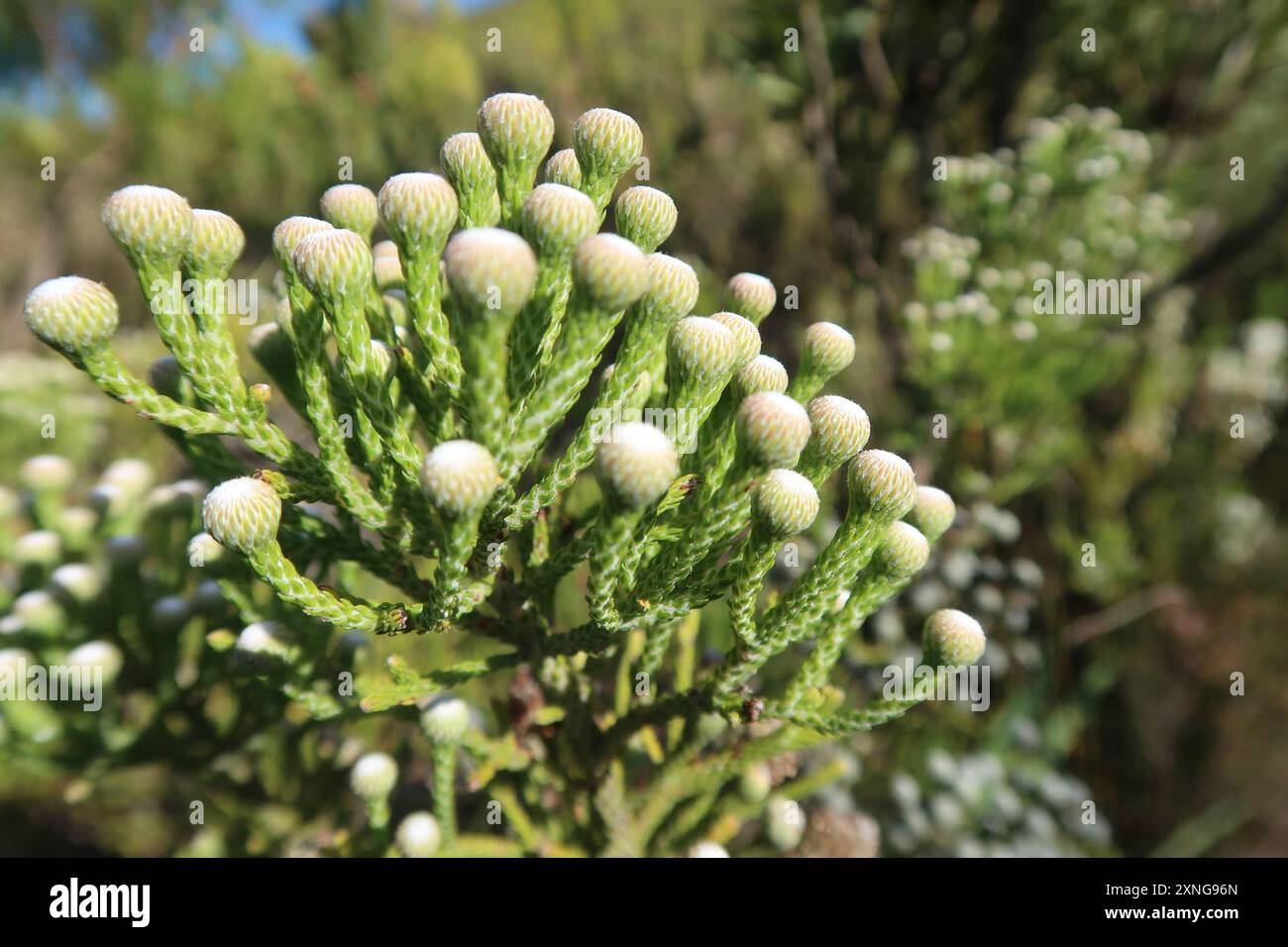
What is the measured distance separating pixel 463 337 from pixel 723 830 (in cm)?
105

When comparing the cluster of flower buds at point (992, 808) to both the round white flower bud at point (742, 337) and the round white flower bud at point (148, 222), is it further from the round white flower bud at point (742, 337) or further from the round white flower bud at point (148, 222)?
the round white flower bud at point (148, 222)

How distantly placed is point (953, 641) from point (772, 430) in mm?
441

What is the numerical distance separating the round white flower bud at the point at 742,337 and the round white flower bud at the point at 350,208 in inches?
21.4

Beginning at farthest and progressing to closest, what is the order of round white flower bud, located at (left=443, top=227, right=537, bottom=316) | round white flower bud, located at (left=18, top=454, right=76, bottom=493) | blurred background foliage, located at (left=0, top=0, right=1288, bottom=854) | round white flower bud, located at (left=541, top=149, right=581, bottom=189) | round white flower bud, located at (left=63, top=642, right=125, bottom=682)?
blurred background foliage, located at (left=0, top=0, right=1288, bottom=854) → round white flower bud, located at (left=18, top=454, right=76, bottom=493) → round white flower bud, located at (left=63, top=642, right=125, bottom=682) → round white flower bud, located at (left=541, top=149, right=581, bottom=189) → round white flower bud, located at (left=443, top=227, right=537, bottom=316)

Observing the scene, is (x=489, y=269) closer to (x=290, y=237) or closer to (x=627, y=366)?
(x=627, y=366)

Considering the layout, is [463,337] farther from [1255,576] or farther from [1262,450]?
[1262,450]

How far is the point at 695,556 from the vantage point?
0.93m

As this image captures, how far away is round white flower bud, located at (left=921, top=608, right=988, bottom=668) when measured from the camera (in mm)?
1025

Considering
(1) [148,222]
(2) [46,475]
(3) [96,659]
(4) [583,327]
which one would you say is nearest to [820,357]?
(4) [583,327]

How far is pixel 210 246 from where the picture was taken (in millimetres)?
944

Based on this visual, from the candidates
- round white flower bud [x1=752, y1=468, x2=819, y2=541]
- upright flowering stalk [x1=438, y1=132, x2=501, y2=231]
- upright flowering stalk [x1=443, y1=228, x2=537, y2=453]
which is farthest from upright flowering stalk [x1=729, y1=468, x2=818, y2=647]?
upright flowering stalk [x1=438, y1=132, x2=501, y2=231]

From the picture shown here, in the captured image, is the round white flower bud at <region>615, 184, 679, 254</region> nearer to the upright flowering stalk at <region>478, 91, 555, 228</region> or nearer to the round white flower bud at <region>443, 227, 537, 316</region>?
the upright flowering stalk at <region>478, 91, 555, 228</region>

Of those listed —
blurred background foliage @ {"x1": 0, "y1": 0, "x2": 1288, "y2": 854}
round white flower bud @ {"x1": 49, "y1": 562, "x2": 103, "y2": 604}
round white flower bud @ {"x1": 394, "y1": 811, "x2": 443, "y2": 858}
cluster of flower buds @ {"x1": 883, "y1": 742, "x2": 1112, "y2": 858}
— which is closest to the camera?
round white flower bud @ {"x1": 394, "y1": 811, "x2": 443, "y2": 858}

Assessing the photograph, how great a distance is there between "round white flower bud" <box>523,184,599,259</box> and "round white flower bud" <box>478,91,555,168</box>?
0.18 metres
